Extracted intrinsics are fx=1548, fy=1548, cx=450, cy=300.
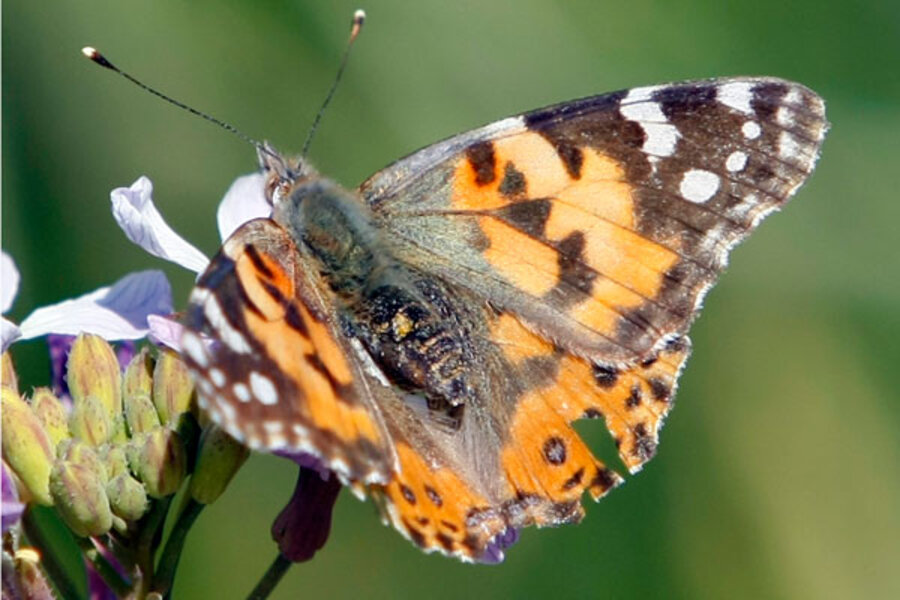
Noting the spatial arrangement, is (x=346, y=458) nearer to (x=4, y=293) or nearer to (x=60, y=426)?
(x=60, y=426)

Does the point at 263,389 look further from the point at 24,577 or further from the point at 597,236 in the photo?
the point at 597,236

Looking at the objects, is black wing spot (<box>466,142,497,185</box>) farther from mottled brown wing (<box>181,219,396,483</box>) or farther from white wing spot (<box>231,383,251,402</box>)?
white wing spot (<box>231,383,251,402</box>)

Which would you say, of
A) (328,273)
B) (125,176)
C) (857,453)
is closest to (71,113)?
(125,176)

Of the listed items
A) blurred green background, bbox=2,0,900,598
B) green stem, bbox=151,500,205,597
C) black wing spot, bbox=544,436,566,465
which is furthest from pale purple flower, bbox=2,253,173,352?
blurred green background, bbox=2,0,900,598

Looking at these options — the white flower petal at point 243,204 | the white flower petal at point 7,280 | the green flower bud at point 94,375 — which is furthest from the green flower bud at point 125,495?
the white flower petal at point 243,204

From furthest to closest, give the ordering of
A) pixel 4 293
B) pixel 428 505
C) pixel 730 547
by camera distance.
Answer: pixel 730 547, pixel 4 293, pixel 428 505

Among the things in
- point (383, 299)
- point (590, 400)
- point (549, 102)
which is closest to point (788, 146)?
point (590, 400)
